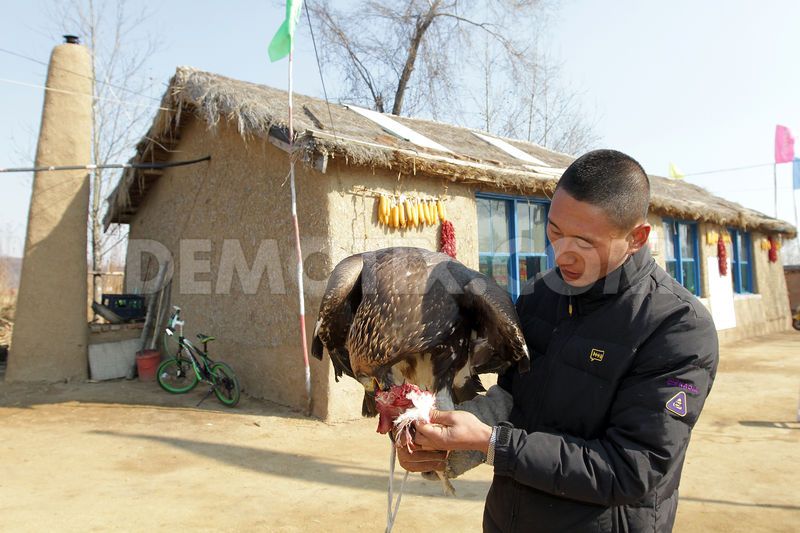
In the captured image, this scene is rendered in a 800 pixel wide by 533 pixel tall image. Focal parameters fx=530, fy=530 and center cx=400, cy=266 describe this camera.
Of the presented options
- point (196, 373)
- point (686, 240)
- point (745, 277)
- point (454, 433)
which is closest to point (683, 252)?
point (686, 240)

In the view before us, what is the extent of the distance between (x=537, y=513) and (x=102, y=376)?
8.89 meters

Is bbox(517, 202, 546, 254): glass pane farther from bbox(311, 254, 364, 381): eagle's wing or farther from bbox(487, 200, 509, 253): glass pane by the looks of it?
bbox(311, 254, 364, 381): eagle's wing

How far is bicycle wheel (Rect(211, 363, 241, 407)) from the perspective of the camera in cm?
687

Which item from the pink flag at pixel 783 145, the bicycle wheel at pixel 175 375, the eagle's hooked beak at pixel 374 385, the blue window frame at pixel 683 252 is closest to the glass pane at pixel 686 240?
the blue window frame at pixel 683 252

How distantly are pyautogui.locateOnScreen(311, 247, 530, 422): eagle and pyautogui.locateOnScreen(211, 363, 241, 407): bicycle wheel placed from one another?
536 cm

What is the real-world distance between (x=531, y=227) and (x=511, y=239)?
51 centimetres

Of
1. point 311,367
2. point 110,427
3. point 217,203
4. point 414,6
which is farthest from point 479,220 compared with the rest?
point 414,6

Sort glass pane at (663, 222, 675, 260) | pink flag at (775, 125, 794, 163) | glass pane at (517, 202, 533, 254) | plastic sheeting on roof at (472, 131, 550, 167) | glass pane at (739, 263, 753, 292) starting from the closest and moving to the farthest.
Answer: glass pane at (517, 202, 533, 254), plastic sheeting on roof at (472, 131, 550, 167), glass pane at (663, 222, 675, 260), glass pane at (739, 263, 753, 292), pink flag at (775, 125, 794, 163)

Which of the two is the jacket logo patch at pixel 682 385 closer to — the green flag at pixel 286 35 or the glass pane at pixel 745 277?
the green flag at pixel 286 35

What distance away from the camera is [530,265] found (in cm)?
830

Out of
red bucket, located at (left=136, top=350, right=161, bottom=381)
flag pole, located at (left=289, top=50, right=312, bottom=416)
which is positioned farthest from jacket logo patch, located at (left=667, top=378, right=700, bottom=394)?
red bucket, located at (left=136, top=350, right=161, bottom=381)

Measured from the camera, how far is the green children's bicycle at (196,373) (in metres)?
6.93

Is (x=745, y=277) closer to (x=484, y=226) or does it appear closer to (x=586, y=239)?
(x=484, y=226)

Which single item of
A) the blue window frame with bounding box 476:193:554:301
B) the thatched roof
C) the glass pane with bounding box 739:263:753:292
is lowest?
the glass pane with bounding box 739:263:753:292
